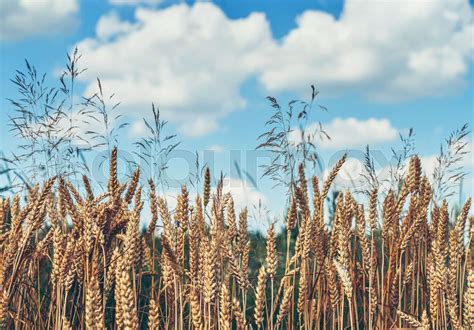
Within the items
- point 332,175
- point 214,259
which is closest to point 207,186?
point 332,175

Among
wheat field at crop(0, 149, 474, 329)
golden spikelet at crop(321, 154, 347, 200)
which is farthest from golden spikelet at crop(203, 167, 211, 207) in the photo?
golden spikelet at crop(321, 154, 347, 200)

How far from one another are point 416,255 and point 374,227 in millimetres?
823

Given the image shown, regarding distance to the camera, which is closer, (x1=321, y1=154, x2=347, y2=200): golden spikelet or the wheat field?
the wheat field

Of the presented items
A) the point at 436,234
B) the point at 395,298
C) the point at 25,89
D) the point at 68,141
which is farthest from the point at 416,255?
the point at 25,89

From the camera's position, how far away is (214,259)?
A: 2.46 meters

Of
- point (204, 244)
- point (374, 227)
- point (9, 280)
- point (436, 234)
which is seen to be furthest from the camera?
point (436, 234)

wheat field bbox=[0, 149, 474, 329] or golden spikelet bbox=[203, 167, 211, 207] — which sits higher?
golden spikelet bbox=[203, 167, 211, 207]

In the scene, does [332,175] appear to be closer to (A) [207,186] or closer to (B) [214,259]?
(A) [207,186]

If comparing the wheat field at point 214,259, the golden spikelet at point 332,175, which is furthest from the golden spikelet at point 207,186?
the golden spikelet at point 332,175

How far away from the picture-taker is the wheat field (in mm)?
2604

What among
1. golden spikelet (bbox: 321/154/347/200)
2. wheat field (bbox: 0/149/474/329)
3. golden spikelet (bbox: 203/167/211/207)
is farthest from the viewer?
golden spikelet (bbox: 203/167/211/207)

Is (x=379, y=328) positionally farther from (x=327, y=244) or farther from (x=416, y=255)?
(x=416, y=255)

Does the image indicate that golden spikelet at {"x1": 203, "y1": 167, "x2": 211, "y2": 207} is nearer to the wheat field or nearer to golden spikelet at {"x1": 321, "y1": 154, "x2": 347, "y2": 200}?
the wheat field

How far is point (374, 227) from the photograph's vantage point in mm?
3254
